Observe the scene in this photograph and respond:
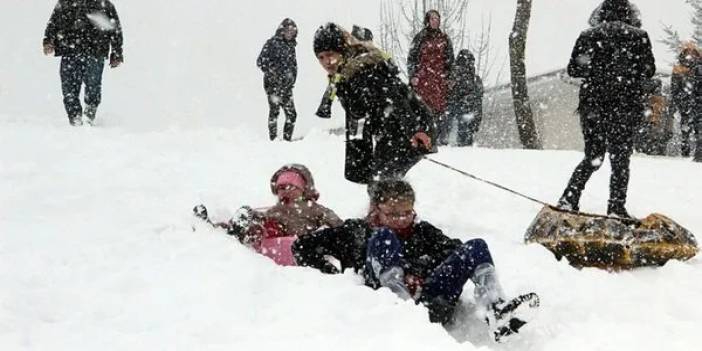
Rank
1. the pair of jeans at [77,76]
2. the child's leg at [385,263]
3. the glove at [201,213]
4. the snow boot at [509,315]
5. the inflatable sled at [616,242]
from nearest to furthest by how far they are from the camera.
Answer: the snow boot at [509,315] → the child's leg at [385,263] → the inflatable sled at [616,242] → the glove at [201,213] → the pair of jeans at [77,76]

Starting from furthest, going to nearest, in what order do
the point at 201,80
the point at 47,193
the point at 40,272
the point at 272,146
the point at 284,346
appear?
the point at 201,80, the point at 272,146, the point at 47,193, the point at 40,272, the point at 284,346

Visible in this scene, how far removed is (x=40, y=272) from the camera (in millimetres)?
3688

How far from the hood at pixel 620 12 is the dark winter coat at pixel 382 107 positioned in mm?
2016

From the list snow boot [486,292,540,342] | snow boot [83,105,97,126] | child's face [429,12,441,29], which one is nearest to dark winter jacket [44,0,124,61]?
snow boot [83,105,97,126]

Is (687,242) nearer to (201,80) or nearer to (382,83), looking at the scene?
(382,83)

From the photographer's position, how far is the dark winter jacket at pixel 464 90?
12.4 metres

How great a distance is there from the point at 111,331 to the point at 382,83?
265 cm

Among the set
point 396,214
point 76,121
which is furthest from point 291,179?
point 76,121

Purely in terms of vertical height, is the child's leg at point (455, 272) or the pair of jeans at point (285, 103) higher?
the child's leg at point (455, 272)

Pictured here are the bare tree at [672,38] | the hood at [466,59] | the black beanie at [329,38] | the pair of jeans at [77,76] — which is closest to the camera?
the black beanie at [329,38]

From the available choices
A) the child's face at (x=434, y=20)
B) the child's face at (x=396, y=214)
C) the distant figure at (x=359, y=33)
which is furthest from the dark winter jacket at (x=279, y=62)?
the child's face at (x=396, y=214)

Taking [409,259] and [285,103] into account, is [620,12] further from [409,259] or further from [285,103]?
[285,103]

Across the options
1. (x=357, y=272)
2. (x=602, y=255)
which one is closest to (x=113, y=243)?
(x=357, y=272)

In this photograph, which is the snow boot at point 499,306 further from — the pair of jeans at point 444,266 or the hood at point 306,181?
the hood at point 306,181
